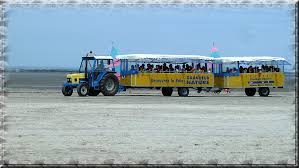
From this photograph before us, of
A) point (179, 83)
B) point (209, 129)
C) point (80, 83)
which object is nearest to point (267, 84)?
point (179, 83)

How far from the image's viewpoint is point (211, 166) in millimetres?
5918

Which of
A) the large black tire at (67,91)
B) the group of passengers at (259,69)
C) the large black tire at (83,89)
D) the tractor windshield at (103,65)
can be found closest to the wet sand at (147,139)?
the large black tire at (83,89)

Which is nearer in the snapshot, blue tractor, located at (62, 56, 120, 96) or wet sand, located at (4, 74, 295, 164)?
wet sand, located at (4, 74, 295, 164)

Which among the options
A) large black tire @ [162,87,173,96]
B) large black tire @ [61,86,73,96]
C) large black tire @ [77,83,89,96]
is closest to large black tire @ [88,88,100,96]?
large black tire @ [77,83,89,96]

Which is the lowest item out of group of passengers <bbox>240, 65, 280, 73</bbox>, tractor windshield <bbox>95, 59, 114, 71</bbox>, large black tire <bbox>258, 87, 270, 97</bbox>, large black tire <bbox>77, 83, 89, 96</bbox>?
large black tire <bbox>258, 87, 270, 97</bbox>

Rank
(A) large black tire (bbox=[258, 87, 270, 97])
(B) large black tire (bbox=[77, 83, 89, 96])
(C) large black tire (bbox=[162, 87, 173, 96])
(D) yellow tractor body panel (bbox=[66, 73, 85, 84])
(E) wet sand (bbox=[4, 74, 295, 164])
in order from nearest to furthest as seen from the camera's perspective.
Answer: (E) wet sand (bbox=[4, 74, 295, 164]) → (B) large black tire (bbox=[77, 83, 89, 96]) → (D) yellow tractor body panel (bbox=[66, 73, 85, 84]) → (C) large black tire (bbox=[162, 87, 173, 96]) → (A) large black tire (bbox=[258, 87, 270, 97])

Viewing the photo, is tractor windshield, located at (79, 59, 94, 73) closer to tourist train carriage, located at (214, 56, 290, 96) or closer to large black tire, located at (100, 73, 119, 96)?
large black tire, located at (100, 73, 119, 96)

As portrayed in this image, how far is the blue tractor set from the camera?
2920 cm

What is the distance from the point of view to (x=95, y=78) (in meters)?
29.6

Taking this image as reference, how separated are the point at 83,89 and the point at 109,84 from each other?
1.47m

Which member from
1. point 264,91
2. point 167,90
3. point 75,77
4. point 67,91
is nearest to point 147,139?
point 67,91

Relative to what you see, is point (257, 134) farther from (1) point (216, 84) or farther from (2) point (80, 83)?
(1) point (216, 84)

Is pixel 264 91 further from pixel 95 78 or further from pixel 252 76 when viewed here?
pixel 95 78

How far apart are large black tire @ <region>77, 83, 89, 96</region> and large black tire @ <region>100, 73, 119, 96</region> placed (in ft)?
2.61
